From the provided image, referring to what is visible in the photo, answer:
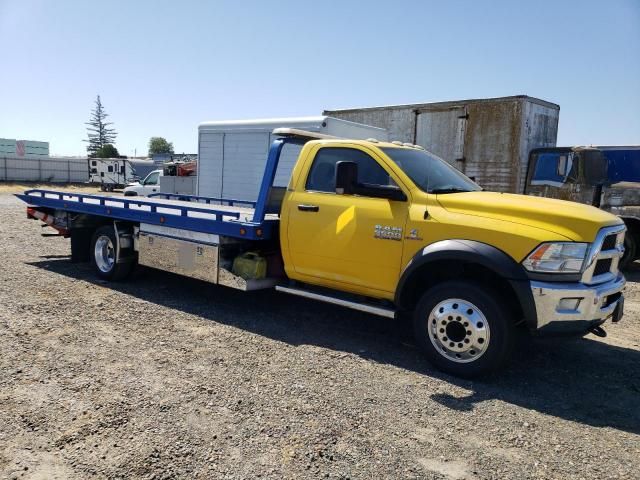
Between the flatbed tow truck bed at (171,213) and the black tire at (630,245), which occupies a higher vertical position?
the flatbed tow truck bed at (171,213)

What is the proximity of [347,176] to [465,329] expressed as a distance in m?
1.77

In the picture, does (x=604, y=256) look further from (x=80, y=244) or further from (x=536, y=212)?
(x=80, y=244)

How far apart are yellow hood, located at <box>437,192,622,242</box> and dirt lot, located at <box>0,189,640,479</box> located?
1.37 m

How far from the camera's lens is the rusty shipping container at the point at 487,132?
10945mm

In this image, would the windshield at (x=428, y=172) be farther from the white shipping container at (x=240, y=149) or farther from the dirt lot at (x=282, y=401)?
the white shipping container at (x=240, y=149)

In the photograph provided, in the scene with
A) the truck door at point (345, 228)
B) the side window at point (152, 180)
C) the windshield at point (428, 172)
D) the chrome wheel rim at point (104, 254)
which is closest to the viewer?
Result: the truck door at point (345, 228)

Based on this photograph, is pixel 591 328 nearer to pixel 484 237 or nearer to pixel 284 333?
pixel 484 237

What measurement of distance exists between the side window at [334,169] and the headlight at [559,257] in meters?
1.58

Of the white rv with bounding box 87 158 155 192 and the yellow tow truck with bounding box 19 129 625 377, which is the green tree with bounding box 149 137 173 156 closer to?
the white rv with bounding box 87 158 155 192

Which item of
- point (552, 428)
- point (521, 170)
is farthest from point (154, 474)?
point (521, 170)

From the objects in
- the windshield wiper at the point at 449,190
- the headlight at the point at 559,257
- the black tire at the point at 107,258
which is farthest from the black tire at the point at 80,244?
the headlight at the point at 559,257

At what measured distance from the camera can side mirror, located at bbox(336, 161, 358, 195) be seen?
5105 millimetres

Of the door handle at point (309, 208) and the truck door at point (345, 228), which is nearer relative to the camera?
the truck door at point (345, 228)

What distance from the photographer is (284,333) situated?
5738 mm
